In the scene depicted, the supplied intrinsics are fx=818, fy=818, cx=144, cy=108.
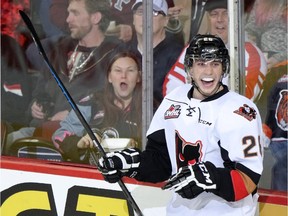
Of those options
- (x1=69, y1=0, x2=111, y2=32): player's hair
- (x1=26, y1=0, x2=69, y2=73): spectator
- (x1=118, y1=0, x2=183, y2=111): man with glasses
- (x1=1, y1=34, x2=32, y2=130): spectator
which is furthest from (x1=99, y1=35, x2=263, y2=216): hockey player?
(x1=1, y1=34, x2=32, y2=130): spectator

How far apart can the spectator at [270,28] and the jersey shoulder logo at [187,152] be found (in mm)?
727

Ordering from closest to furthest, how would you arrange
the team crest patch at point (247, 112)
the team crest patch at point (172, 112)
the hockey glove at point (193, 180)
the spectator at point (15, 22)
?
the hockey glove at point (193, 180) < the team crest patch at point (247, 112) < the team crest patch at point (172, 112) < the spectator at point (15, 22)

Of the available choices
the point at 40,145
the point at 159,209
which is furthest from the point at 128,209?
the point at 40,145

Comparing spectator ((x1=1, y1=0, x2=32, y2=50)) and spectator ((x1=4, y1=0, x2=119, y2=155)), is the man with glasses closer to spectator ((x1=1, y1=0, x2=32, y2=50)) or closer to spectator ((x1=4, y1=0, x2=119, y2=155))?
spectator ((x1=4, y1=0, x2=119, y2=155))

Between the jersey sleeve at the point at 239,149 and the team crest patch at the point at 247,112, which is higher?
the team crest patch at the point at 247,112

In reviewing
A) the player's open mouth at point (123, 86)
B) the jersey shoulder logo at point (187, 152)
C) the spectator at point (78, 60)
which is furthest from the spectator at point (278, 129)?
the spectator at point (78, 60)

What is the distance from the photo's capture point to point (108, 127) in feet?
13.5

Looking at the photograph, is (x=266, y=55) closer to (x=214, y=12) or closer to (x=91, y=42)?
(x=214, y=12)

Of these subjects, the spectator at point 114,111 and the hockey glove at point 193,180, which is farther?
the spectator at point 114,111

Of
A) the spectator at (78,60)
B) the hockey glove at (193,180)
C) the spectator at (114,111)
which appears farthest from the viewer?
the spectator at (78,60)

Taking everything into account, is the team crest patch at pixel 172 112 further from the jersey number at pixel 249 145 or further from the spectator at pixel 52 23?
the spectator at pixel 52 23

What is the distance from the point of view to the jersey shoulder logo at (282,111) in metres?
3.58

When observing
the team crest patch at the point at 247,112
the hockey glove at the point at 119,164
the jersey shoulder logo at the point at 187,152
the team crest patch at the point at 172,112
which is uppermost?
the team crest patch at the point at 247,112

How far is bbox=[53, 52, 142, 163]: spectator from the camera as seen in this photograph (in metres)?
3.99
